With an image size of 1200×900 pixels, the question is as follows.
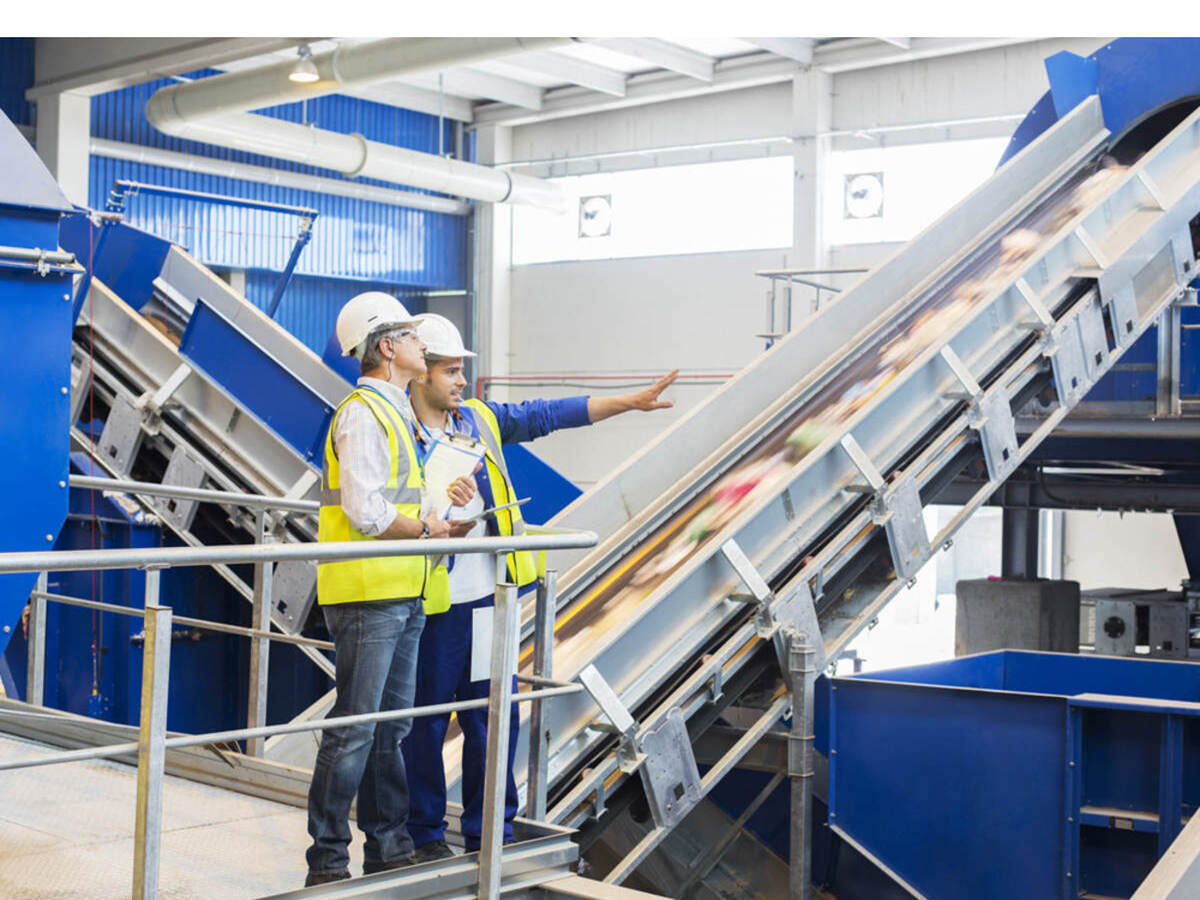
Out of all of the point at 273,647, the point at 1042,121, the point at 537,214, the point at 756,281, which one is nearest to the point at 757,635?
the point at 273,647

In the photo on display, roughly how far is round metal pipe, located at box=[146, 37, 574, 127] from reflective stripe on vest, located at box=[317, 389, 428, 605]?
10451 millimetres

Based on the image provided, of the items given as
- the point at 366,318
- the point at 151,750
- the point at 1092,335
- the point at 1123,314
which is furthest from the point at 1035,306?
the point at 151,750

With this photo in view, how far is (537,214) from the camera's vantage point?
21.5 metres

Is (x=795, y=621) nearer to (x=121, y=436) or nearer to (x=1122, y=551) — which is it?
(x=121, y=436)

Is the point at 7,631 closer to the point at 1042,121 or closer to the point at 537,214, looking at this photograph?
the point at 1042,121

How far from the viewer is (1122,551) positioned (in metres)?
17.6

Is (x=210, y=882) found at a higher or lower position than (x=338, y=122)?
lower

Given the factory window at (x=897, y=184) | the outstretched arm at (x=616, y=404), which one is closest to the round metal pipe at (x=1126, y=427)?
Result: the outstretched arm at (x=616, y=404)

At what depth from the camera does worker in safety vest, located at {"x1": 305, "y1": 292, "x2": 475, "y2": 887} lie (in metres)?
3.45

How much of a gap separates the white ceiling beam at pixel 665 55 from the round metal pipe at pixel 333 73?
13.5 ft

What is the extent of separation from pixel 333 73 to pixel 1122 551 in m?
11.6

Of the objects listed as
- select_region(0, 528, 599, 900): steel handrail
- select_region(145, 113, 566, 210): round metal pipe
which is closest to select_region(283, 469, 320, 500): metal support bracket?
select_region(0, 528, 599, 900): steel handrail

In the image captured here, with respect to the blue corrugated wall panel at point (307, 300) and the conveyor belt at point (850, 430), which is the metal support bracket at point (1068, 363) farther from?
the blue corrugated wall panel at point (307, 300)

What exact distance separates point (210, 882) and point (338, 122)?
56.4ft
